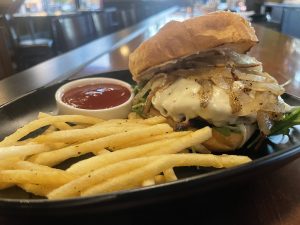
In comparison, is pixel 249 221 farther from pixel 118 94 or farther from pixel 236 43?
pixel 118 94

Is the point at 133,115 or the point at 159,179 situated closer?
the point at 159,179

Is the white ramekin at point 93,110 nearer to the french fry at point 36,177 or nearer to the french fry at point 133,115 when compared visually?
the french fry at point 133,115

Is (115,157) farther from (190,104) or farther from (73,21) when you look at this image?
(73,21)

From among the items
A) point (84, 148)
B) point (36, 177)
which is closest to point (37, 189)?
point (36, 177)

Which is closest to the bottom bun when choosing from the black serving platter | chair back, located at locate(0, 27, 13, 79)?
the black serving platter

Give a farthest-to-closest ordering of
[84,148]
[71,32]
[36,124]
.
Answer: [71,32], [36,124], [84,148]

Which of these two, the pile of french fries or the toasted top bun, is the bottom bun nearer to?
the pile of french fries
